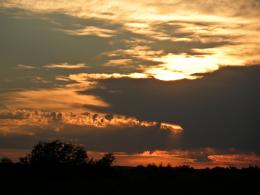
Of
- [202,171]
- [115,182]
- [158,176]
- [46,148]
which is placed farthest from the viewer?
[46,148]

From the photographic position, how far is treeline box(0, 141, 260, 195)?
51.1 metres

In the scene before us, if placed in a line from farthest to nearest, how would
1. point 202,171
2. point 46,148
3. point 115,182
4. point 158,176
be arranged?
point 46,148, point 202,171, point 158,176, point 115,182

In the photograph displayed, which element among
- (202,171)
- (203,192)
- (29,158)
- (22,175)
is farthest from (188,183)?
(29,158)

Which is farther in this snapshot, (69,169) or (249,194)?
(69,169)

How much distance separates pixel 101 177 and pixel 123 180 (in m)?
2.88

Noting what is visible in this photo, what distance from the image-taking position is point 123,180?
54938 mm

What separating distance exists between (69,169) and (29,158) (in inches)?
358

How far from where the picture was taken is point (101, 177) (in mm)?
56781

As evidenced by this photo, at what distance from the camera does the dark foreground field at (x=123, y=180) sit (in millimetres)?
50719

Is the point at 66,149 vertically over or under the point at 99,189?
over

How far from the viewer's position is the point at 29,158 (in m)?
66.4

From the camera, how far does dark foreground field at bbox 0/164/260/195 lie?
5072cm

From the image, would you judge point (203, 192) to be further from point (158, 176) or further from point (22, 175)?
point (22, 175)

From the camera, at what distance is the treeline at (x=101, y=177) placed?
51062mm
